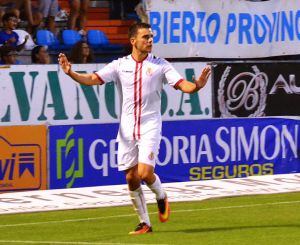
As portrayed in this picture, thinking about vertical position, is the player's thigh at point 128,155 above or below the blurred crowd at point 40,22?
below

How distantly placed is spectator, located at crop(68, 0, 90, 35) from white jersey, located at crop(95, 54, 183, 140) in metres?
9.67

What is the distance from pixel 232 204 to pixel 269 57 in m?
5.48

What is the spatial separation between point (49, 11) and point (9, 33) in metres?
2.93

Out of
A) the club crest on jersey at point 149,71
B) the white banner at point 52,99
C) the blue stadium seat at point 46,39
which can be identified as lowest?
the white banner at point 52,99

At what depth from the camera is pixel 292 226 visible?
11945 millimetres

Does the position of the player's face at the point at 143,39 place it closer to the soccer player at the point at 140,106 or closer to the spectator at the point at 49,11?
the soccer player at the point at 140,106

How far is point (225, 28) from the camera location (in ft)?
61.4

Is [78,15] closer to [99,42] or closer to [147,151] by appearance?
[99,42]

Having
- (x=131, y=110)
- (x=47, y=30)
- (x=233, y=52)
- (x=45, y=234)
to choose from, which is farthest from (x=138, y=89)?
(x=47, y=30)

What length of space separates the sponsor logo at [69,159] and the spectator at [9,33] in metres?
2.85

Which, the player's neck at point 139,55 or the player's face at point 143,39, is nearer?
the player's face at point 143,39

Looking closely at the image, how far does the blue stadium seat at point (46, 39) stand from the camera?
65.9 ft

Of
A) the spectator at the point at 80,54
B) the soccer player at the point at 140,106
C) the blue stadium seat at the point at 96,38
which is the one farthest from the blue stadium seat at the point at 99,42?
the soccer player at the point at 140,106

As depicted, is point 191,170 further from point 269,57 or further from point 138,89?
point 138,89
